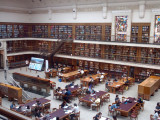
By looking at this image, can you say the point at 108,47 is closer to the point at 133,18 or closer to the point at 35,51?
the point at 133,18

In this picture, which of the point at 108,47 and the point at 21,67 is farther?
the point at 21,67

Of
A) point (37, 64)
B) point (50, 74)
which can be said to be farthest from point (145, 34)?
point (37, 64)

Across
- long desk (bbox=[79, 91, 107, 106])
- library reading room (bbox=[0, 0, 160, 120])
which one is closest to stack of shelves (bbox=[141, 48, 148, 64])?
library reading room (bbox=[0, 0, 160, 120])

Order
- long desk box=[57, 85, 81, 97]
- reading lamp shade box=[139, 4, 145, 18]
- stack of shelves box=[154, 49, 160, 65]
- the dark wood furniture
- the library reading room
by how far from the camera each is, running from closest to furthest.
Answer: the dark wood furniture → the library reading room → long desk box=[57, 85, 81, 97] → stack of shelves box=[154, 49, 160, 65] → reading lamp shade box=[139, 4, 145, 18]

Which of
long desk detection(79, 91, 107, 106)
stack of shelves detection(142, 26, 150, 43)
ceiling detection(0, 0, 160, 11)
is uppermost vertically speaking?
ceiling detection(0, 0, 160, 11)

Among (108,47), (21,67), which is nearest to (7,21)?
(21,67)

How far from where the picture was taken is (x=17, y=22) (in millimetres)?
22359

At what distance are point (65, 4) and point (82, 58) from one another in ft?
22.0

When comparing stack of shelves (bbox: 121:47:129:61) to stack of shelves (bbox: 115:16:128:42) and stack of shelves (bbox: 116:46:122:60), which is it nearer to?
stack of shelves (bbox: 116:46:122:60)

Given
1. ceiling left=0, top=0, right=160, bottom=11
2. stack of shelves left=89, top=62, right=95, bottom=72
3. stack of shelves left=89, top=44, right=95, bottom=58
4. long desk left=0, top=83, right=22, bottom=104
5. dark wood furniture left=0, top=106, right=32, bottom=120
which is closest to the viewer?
dark wood furniture left=0, top=106, right=32, bottom=120

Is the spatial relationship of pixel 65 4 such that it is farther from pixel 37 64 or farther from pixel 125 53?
pixel 125 53

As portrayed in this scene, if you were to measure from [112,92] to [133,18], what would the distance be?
7231 millimetres

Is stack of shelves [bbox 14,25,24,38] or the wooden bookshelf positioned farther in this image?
stack of shelves [bbox 14,25,24,38]

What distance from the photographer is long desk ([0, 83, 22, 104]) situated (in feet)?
37.0
